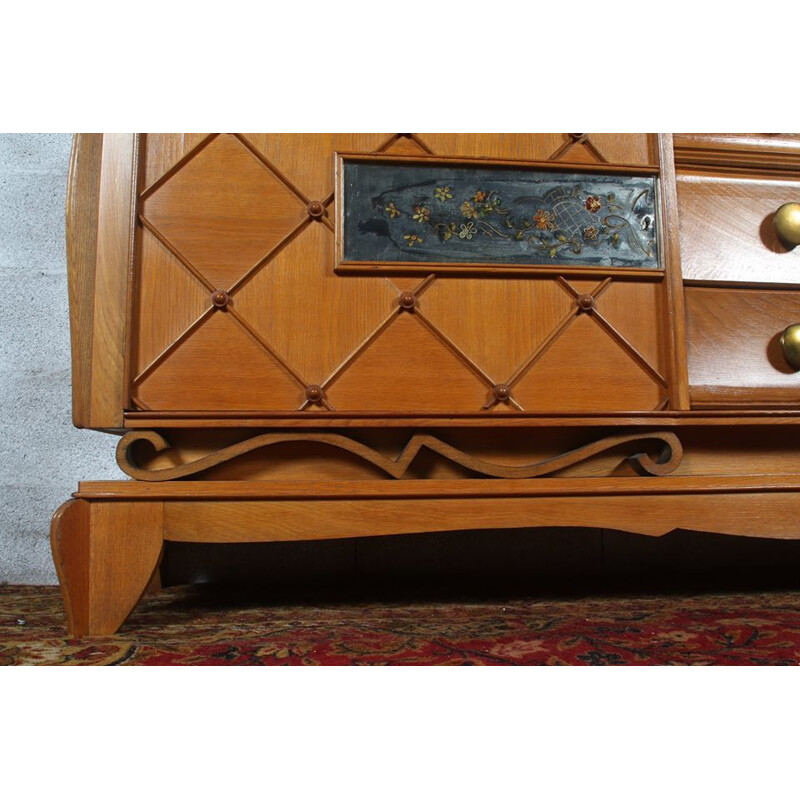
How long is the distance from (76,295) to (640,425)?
2.63ft

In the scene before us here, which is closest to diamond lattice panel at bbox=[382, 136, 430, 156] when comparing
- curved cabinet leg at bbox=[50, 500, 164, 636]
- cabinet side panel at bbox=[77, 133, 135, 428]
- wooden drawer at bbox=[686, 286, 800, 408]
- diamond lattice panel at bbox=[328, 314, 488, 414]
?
diamond lattice panel at bbox=[328, 314, 488, 414]

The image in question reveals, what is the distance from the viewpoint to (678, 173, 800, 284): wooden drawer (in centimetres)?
104

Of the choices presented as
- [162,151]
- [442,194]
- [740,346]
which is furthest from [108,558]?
[740,346]

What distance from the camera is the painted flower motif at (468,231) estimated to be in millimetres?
946

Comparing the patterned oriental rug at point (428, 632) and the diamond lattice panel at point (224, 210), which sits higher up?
the diamond lattice panel at point (224, 210)

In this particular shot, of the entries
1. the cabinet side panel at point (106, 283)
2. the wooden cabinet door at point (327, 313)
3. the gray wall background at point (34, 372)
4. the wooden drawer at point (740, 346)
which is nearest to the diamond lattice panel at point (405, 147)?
the wooden cabinet door at point (327, 313)

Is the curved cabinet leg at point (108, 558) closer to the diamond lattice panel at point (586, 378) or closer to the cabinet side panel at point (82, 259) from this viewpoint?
the cabinet side panel at point (82, 259)

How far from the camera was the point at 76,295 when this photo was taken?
882 millimetres

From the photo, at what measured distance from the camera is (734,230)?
3.47 feet

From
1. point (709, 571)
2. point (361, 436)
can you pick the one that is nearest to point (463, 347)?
point (361, 436)

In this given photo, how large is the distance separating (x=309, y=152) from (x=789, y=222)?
2.45 ft

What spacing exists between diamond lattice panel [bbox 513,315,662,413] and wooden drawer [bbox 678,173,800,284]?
0.21m

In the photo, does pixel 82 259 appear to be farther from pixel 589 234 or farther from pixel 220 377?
pixel 589 234

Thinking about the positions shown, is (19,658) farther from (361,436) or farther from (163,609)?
(361,436)
